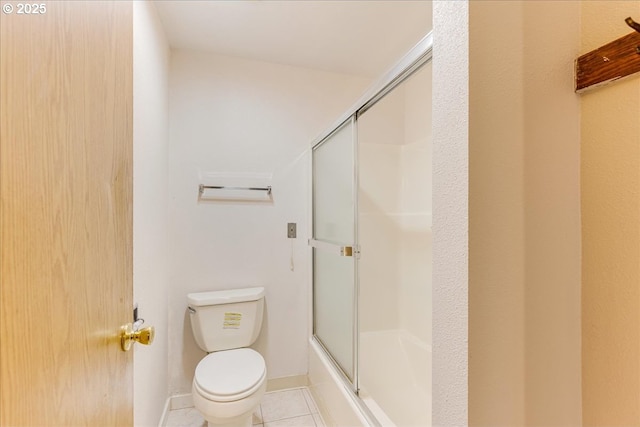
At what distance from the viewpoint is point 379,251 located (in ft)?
7.39

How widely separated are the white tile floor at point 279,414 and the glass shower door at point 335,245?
39 centimetres

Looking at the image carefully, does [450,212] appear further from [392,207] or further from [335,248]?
[392,207]

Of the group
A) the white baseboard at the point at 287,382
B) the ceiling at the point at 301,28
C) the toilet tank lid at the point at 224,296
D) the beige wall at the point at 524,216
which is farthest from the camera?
the white baseboard at the point at 287,382

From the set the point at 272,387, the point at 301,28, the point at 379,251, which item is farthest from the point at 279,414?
the point at 301,28

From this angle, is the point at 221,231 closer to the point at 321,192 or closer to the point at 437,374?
the point at 321,192

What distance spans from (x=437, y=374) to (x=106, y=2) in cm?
112

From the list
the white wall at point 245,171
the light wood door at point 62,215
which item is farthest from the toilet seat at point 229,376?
the light wood door at point 62,215

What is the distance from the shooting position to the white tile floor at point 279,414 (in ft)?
5.79

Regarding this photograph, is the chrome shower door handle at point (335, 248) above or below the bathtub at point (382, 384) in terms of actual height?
above

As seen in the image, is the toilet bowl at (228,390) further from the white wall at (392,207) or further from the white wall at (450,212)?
the white wall at (450,212)

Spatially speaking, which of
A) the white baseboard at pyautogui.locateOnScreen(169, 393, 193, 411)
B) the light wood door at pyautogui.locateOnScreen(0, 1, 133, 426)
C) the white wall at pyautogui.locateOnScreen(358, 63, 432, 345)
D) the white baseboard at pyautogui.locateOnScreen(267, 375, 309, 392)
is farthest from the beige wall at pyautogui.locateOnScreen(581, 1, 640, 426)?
the white baseboard at pyautogui.locateOnScreen(169, 393, 193, 411)

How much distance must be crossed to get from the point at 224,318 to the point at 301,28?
1.85 metres

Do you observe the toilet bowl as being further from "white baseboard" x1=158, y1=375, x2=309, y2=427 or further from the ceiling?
the ceiling

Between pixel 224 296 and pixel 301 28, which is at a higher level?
pixel 301 28
